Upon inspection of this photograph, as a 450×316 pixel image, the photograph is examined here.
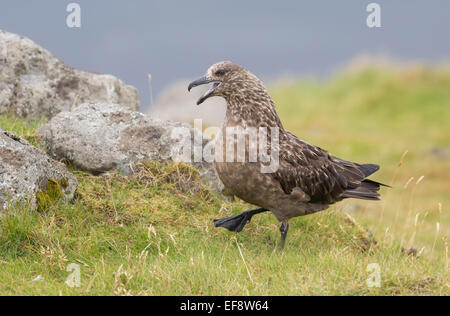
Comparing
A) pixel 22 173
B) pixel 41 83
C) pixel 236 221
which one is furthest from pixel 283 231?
pixel 41 83

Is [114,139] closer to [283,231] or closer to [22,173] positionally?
[22,173]

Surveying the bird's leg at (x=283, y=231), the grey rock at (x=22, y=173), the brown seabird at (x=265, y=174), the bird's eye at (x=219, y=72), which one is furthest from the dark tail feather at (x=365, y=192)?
the grey rock at (x=22, y=173)

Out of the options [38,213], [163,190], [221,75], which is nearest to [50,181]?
[38,213]

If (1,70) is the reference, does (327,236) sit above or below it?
below

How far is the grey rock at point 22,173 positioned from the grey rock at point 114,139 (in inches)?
35.4

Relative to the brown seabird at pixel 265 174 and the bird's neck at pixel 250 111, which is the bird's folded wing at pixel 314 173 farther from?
the bird's neck at pixel 250 111

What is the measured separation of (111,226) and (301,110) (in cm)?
2140

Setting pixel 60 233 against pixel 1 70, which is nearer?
pixel 60 233

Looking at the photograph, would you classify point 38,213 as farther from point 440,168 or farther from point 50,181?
point 440,168

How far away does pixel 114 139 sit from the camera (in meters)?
7.48

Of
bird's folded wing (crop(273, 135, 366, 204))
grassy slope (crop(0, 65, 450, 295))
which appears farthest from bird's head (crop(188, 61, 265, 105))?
grassy slope (crop(0, 65, 450, 295))
